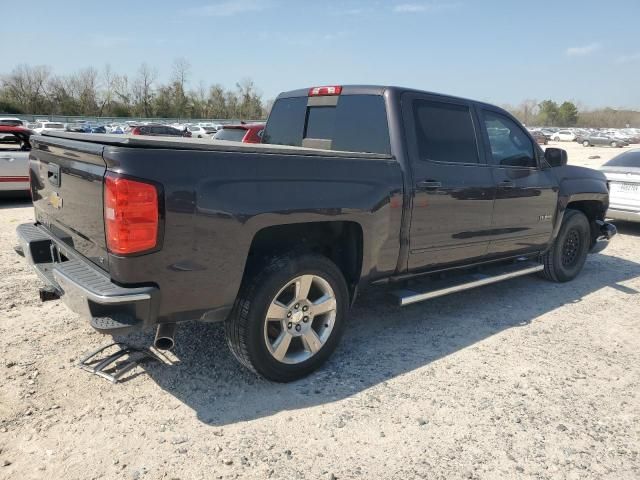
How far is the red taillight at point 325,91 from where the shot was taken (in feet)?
14.3

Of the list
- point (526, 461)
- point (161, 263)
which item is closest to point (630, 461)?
point (526, 461)

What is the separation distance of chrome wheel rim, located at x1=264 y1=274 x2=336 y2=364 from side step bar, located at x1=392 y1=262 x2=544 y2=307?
0.70 meters

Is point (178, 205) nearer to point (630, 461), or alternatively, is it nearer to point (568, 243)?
point (630, 461)

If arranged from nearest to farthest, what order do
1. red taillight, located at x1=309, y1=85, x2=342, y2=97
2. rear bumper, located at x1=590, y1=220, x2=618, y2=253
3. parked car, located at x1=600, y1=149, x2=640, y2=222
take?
red taillight, located at x1=309, y1=85, x2=342, y2=97, rear bumper, located at x1=590, y1=220, x2=618, y2=253, parked car, located at x1=600, y1=149, x2=640, y2=222

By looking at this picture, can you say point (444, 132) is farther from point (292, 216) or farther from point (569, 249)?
point (569, 249)

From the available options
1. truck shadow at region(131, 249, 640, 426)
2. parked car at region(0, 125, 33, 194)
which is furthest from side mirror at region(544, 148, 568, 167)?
parked car at region(0, 125, 33, 194)

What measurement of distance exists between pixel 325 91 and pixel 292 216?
186cm

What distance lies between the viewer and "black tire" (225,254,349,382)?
304 cm

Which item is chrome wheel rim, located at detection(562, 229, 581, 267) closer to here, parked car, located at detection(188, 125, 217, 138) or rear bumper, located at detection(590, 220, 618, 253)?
rear bumper, located at detection(590, 220, 618, 253)

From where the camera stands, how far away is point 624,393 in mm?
3424

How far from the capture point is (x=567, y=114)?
11588 centimetres

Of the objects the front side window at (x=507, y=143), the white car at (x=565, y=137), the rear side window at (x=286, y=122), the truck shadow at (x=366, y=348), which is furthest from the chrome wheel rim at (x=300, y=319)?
the white car at (x=565, y=137)

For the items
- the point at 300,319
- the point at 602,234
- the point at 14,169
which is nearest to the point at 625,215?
the point at 602,234

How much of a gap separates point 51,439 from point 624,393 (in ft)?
11.8
